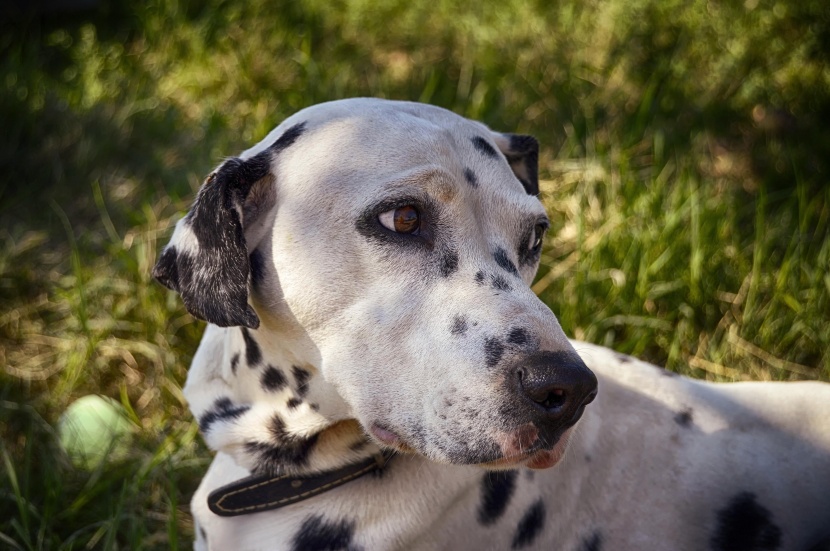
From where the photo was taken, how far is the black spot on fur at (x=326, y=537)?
2266mm

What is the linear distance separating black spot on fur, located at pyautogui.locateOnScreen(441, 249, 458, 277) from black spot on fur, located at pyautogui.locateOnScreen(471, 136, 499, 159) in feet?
1.28

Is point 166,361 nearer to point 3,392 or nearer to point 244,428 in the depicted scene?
point 3,392

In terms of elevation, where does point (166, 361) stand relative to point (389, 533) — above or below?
below

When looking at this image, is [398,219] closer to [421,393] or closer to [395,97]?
[421,393]

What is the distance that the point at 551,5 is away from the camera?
19.4 ft

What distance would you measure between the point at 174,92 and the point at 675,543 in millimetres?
4616

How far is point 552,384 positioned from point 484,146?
836 millimetres

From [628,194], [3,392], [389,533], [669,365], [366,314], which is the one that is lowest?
[3,392]

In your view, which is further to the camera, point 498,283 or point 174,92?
point 174,92

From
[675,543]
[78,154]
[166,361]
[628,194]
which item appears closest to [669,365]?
[628,194]

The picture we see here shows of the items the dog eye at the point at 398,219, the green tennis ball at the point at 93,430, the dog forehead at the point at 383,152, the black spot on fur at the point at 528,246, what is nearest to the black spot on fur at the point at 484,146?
the dog forehead at the point at 383,152

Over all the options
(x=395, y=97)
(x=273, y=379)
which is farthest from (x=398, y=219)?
(x=395, y=97)

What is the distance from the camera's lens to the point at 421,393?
6.72ft

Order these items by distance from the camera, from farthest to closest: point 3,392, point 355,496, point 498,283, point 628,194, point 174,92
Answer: point 174,92 → point 628,194 → point 3,392 → point 355,496 → point 498,283
